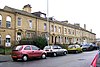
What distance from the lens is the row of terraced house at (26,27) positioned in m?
38.2

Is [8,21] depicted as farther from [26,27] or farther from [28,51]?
[28,51]

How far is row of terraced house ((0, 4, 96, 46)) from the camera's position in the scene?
38.2 metres

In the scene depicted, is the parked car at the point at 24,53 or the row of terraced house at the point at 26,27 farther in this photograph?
the row of terraced house at the point at 26,27

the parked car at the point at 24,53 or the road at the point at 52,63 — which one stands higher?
the parked car at the point at 24,53

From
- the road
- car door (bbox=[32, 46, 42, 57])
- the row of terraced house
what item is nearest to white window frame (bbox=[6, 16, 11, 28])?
the row of terraced house

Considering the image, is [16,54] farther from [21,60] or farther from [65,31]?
[65,31]

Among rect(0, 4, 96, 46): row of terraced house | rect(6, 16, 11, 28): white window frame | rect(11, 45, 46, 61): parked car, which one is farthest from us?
rect(6, 16, 11, 28): white window frame

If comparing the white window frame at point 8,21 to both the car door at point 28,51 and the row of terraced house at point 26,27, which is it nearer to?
the row of terraced house at point 26,27

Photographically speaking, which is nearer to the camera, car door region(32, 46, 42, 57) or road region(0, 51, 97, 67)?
road region(0, 51, 97, 67)

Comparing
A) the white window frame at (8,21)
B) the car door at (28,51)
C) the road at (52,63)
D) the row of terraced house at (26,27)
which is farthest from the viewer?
the white window frame at (8,21)

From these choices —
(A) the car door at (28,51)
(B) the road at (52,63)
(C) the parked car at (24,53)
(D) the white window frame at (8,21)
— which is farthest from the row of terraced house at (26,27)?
(B) the road at (52,63)

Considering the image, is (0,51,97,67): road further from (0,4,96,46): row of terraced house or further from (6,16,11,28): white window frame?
(6,16,11,28): white window frame

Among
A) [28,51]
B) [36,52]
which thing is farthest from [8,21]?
[28,51]

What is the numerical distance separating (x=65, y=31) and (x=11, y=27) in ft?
81.0
